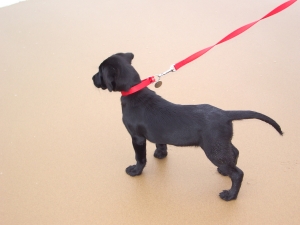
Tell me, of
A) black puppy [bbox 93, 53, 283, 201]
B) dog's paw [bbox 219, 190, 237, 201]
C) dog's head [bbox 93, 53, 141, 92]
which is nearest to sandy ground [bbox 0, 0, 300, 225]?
dog's paw [bbox 219, 190, 237, 201]

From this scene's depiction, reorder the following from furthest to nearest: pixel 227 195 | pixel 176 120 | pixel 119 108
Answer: pixel 119 108
pixel 227 195
pixel 176 120

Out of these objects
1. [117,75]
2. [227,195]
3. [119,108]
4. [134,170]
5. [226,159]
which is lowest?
[227,195]

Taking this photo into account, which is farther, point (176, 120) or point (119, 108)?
point (119, 108)

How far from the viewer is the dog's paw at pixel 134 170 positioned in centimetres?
205

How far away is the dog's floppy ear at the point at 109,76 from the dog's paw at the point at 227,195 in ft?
2.59

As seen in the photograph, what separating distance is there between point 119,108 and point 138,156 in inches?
25.0

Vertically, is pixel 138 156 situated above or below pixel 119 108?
below

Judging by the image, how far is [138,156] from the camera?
1.99m

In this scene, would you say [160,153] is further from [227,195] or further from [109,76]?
[109,76]

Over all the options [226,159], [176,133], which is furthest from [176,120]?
[226,159]

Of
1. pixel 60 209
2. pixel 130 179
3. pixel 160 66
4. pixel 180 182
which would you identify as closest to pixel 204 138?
pixel 180 182

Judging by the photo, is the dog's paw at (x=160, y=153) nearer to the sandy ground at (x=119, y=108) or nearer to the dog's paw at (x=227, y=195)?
the sandy ground at (x=119, y=108)

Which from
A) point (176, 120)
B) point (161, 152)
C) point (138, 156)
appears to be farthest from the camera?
point (161, 152)

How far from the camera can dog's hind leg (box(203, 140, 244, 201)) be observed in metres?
1.70
